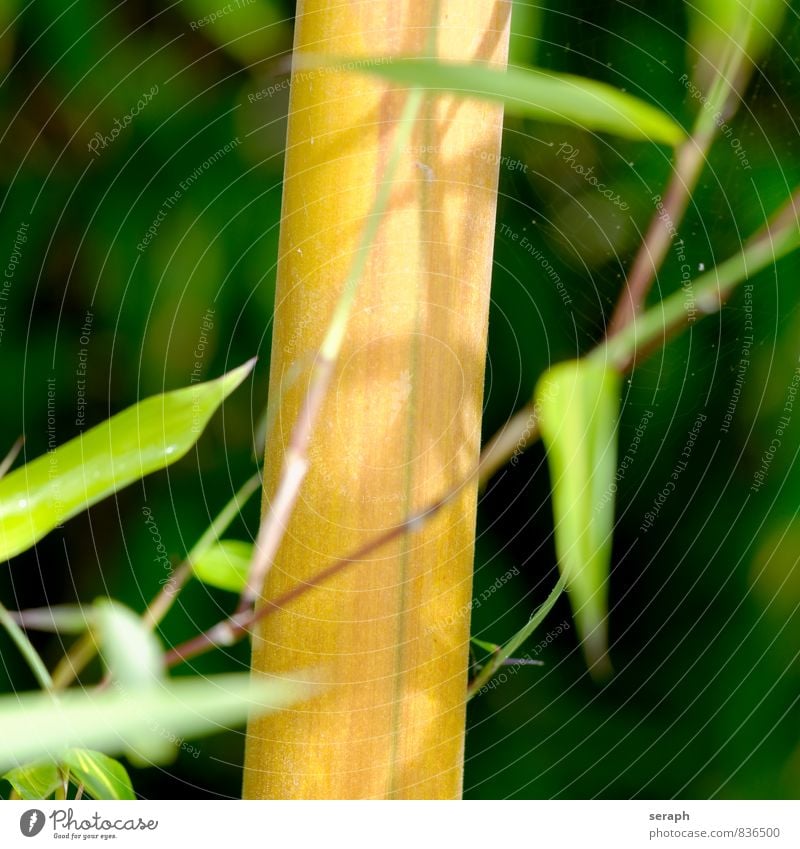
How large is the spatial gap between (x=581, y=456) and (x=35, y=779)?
0.22 m

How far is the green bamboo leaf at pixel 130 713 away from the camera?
229mm

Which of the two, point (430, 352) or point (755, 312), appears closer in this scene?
point (430, 352)

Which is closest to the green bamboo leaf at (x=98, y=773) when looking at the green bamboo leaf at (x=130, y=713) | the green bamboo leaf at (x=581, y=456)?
the green bamboo leaf at (x=130, y=713)

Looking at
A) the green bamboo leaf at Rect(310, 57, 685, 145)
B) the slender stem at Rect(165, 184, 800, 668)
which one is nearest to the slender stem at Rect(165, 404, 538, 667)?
the slender stem at Rect(165, 184, 800, 668)

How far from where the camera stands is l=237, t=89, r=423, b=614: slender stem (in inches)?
10.7

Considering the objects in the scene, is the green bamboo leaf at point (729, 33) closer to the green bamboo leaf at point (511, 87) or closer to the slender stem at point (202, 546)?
the green bamboo leaf at point (511, 87)

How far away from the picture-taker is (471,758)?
43 centimetres

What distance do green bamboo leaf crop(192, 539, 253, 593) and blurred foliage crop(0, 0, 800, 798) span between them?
4 cm

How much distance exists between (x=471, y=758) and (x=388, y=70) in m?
0.32

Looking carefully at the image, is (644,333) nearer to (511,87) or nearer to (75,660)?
(511,87)
